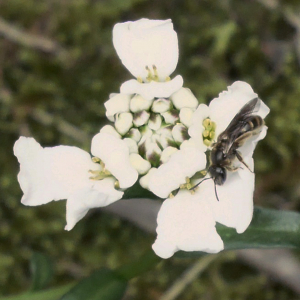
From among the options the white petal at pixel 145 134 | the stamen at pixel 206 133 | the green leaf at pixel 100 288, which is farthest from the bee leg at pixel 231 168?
the green leaf at pixel 100 288

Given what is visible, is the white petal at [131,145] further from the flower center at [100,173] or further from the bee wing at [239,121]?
the bee wing at [239,121]

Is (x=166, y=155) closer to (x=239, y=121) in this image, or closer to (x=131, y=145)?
(x=131, y=145)

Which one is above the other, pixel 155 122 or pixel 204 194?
pixel 155 122

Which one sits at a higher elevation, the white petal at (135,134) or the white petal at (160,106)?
the white petal at (160,106)

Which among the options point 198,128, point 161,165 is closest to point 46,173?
point 161,165

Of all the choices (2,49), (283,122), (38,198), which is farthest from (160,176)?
(2,49)

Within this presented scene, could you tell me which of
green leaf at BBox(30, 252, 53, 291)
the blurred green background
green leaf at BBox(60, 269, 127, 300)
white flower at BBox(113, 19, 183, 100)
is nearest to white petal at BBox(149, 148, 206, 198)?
white flower at BBox(113, 19, 183, 100)
